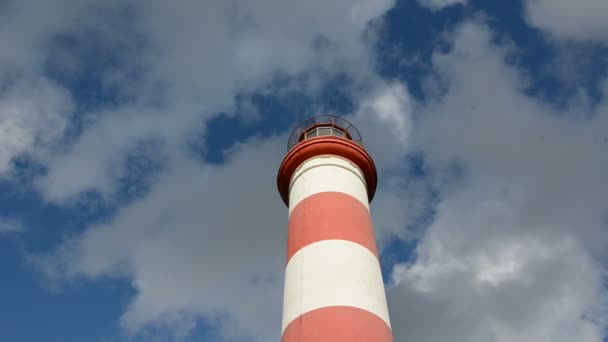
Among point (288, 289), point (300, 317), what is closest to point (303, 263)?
point (288, 289)

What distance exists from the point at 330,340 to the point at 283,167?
4.43m

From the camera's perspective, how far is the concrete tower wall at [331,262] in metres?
7.25

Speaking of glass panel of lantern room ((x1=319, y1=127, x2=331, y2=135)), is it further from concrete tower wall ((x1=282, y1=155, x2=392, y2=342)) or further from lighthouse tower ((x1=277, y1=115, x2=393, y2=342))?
concrete tower wall ((x1=282, y1=155, x2=392, y2=342))

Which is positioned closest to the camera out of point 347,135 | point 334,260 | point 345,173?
point 334,260

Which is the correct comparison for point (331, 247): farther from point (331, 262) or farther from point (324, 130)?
point (324, 130)

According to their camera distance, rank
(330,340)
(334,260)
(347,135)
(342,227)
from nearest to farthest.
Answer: (330,340) < (334,260) < (342,227) < (347,135)

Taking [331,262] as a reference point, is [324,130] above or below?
above

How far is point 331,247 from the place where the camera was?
8266mm

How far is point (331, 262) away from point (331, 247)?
32cm

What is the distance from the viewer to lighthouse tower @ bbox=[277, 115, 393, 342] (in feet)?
23.9

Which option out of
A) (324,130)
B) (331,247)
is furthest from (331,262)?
(324,130)

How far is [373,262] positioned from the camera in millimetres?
8469

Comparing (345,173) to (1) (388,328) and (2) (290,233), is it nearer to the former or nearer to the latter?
(2) (290,233)

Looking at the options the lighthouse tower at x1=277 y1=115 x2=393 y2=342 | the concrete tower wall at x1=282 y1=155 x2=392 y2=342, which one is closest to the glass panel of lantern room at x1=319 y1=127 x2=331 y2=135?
the lighthouse tower at x1=277 y1=115 x2=393 y2=342
